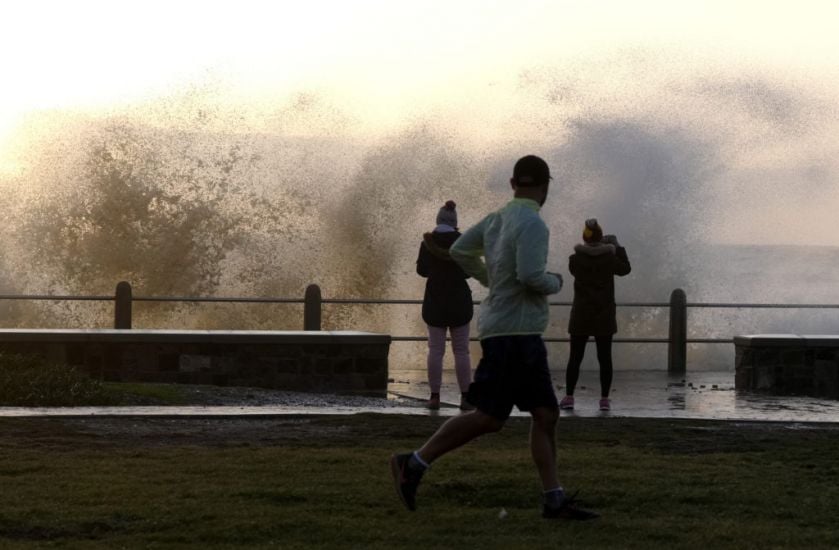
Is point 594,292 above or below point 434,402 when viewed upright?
above

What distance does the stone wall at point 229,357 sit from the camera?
15836mm

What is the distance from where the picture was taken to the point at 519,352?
7.12 m

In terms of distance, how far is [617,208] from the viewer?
31.7m

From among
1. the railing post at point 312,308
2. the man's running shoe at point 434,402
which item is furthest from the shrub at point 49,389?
the railing post at point 312,308

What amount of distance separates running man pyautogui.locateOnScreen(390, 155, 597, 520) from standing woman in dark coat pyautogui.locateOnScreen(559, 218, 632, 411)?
6021mm

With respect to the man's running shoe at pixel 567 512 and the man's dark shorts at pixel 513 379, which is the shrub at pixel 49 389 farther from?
the man's running shoe at pixel 567 512

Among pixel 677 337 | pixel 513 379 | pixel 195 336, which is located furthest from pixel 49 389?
pixel 677 337

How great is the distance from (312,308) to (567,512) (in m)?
12.3

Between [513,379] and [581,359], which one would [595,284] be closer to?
[581,359]

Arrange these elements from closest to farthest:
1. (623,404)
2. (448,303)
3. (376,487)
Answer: (376,487) → (448,303) → (623,404)

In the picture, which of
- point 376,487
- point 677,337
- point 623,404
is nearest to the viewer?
point 376,487

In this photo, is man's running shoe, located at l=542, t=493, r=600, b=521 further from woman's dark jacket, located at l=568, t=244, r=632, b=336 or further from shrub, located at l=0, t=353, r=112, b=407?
shrub, located at l=0, t=353, r=112, b=407

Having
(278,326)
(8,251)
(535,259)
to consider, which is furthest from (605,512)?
(8,251)

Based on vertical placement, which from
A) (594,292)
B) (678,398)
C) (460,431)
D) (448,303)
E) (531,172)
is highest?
(531,172)
